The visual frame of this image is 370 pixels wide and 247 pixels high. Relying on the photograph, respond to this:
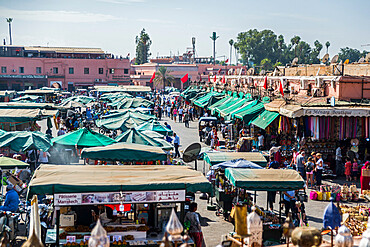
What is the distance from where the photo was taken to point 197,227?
381 inches

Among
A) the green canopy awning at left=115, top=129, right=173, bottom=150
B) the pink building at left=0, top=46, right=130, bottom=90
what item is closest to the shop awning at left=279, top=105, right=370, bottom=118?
the green canopy awning at left=115, top=129, right=173, bottom=150

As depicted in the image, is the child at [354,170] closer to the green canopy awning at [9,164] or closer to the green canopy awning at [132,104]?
the green canopy awning at [9,164]

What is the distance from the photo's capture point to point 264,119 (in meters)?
21.6

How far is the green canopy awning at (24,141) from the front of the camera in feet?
52.0

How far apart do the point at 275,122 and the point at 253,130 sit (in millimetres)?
2029

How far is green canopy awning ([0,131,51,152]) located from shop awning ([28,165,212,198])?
5.86m

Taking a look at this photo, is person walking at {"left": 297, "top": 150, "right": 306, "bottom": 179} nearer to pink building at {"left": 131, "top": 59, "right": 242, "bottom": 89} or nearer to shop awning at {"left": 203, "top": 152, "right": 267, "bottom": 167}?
shop awning at {"left": 203, "top": 152, "right": 267, "bottom": 167}

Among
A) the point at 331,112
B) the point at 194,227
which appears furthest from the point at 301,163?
the point at 194,227

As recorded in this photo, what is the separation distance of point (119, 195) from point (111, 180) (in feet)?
→ 1.39

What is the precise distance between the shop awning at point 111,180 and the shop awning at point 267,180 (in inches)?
45.4

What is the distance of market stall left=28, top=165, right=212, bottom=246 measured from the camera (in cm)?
878

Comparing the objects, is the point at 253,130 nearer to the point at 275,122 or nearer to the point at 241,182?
the point at 275,122

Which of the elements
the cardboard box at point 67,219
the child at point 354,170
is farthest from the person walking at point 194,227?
the child at point 354,170

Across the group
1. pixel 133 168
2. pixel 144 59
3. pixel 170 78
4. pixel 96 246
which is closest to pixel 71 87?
pixel 170 78
